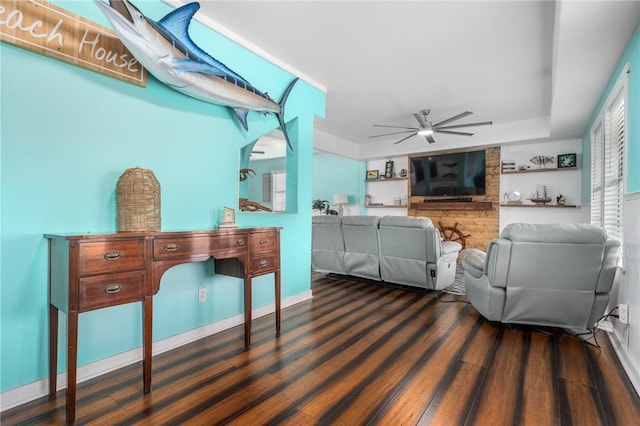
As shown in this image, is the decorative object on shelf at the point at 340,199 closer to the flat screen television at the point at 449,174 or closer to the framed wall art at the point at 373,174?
the framed wall art at the point at 373,174

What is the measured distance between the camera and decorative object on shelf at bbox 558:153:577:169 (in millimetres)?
5469

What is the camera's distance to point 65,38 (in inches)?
68.6

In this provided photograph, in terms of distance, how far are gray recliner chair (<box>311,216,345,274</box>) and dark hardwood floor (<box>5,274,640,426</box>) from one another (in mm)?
1771

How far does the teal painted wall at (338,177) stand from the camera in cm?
795

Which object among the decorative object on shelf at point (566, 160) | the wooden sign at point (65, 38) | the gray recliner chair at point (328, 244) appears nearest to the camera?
the wooden sign at point (65, 38)

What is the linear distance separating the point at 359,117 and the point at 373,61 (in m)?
2.00

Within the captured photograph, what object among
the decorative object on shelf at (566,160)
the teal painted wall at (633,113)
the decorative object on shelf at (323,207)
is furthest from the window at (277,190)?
the teal painted wall at (633,113)

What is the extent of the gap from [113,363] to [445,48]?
3.80 metres

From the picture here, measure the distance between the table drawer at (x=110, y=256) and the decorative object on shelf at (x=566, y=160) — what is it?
6.71m

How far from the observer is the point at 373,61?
10.8 ft

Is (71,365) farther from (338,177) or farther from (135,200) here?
(338,177)

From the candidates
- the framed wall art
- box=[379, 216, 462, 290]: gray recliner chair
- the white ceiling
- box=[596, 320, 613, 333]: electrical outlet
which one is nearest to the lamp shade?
the framed wall art

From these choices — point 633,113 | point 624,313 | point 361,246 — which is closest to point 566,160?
point 633,113

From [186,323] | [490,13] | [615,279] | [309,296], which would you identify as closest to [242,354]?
[186,323]
